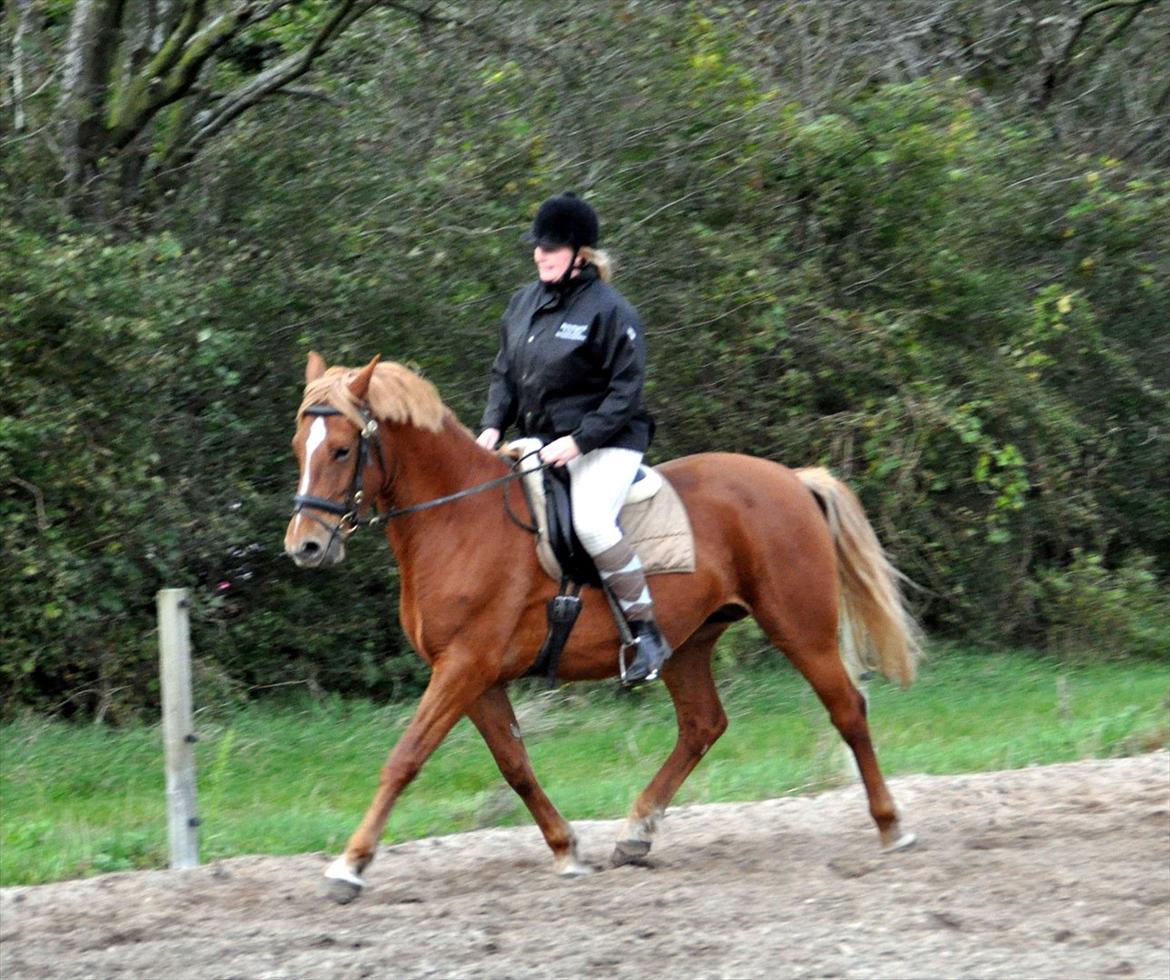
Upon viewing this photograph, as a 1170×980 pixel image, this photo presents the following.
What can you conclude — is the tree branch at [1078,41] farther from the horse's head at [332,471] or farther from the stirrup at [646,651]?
the horse's head at [332,471]

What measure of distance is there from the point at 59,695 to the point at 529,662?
5.51 m

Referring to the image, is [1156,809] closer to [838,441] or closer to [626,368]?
[626,368]

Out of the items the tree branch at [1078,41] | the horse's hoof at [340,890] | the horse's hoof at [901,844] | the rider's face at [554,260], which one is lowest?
the horse's hoof at [901,844]

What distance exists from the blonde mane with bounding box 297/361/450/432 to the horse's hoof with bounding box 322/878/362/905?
1733 millimetres

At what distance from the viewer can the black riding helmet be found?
6.46 meters

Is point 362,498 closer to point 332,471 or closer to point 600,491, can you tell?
point 332,471

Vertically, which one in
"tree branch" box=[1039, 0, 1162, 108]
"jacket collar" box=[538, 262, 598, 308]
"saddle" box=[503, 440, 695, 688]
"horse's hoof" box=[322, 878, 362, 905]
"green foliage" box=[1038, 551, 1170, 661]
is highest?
"tree branch" box=[1039, 0, 1162, 108]

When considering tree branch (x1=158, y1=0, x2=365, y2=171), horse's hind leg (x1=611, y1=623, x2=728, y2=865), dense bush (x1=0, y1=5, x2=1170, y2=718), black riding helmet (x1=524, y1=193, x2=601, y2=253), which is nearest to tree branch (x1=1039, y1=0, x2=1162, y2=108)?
dense bush (x1=0, y1=5, x2=1170, y2=718)

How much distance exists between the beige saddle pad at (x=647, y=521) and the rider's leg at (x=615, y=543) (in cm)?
12

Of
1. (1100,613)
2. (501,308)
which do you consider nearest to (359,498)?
(501,308)

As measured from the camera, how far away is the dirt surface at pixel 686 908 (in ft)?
16.9

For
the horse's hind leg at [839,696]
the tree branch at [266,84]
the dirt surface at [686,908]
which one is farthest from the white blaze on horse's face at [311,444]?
the tree branch at [266,84]

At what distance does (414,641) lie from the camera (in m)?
6.40

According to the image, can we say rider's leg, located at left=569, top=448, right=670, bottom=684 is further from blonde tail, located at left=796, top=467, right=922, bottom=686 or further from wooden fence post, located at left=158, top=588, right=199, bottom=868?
wooden fence post, located at left=158, top=588, right=199, bottom=868
